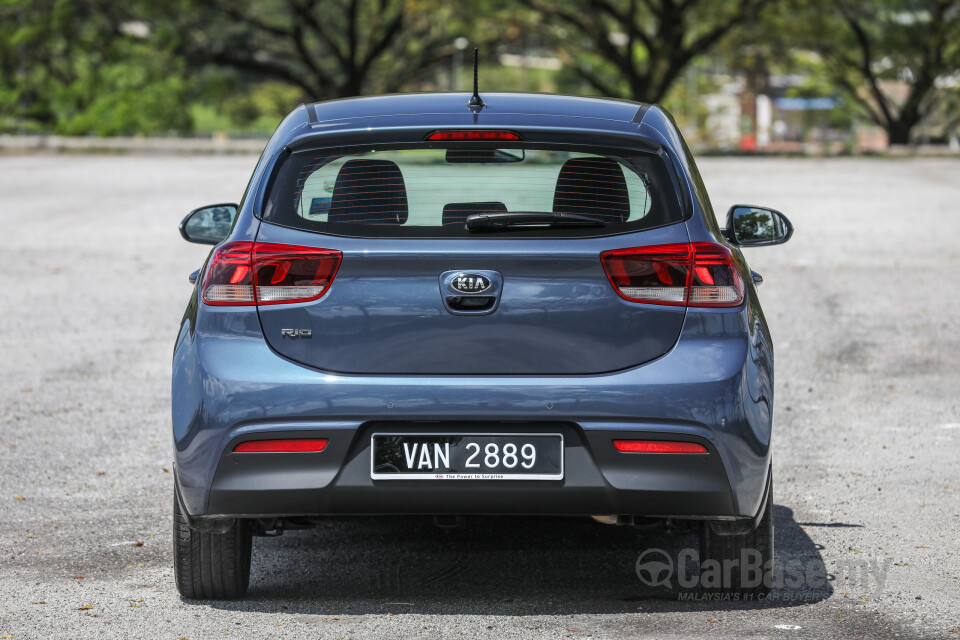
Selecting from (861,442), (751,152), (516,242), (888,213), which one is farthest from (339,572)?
(751,152)

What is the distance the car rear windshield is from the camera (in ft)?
13.3

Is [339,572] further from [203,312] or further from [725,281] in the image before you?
[725,281]

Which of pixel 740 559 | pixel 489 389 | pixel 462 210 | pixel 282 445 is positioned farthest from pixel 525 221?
pixel 740 559

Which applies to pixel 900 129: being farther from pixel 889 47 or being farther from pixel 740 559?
pixel 740 559

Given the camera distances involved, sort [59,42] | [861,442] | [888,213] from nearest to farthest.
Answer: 1. [861,442]
2. [888,213]
3. [59,42]

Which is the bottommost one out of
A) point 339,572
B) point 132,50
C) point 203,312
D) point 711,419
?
point 339,572

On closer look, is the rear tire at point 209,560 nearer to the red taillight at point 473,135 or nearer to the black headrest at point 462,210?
the black headrest at point 462,210

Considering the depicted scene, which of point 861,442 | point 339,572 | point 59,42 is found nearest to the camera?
point 339,572

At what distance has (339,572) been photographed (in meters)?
4.84

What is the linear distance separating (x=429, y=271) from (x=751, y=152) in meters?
33.7

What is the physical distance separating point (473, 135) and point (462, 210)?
25 centimetres

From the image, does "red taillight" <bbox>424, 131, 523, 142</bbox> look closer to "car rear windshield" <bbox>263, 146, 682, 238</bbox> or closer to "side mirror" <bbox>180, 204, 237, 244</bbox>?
"car rear windshield" <bbox>263, 146, 682, 238</bbox>

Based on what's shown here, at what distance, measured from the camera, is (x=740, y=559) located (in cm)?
440

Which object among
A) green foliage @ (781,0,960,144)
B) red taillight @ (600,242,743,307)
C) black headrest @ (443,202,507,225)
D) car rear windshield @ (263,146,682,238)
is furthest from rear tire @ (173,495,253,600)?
green foliage @ (781,0,960,144)
